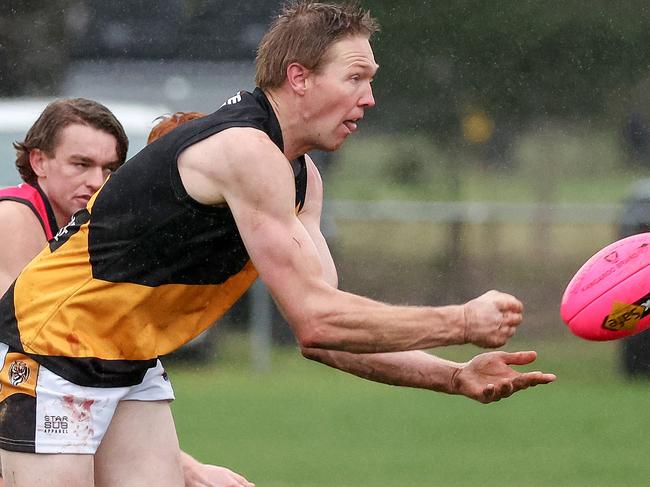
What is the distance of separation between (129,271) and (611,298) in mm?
1292

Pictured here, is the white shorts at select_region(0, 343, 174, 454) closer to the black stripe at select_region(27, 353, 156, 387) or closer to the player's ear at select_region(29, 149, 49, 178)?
the black stripe at select_region(27, 353, 156, 387)

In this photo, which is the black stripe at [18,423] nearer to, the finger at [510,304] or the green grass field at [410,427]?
the finger at [510,304]

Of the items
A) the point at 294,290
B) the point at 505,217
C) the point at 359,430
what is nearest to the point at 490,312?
the point at 294,290

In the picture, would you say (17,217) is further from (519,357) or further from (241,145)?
(519,357)

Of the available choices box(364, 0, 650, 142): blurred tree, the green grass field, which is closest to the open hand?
the green grass field

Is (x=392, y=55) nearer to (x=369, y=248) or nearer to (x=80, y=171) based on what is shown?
(x=369, y=248)

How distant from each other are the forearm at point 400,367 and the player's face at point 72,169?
2.94 ft

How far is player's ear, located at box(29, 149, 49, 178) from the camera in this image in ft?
14.2

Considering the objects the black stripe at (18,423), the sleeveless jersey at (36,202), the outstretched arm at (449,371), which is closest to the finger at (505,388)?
the outstretched arm at (449,371)

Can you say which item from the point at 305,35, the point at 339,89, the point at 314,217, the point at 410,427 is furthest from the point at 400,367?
the point at 410,427

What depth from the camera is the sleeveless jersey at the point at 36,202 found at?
4.07 m

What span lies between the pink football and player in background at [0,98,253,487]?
106cm

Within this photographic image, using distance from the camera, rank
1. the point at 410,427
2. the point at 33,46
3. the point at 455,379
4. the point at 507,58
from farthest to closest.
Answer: the point at 507,58, the point at 33,46, the point at 410,427, the point at 455,379

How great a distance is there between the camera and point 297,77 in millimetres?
3604
